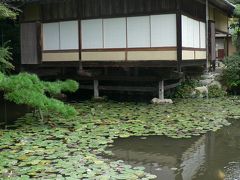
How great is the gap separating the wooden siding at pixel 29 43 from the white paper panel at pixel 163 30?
6.43 meters

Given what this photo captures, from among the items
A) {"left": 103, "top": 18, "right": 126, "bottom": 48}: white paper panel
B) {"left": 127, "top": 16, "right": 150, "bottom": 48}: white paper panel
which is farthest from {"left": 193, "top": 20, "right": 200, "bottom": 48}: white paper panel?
{"left": 103, "top": 18, "right": 126, "bottom": 48}: white paper panel

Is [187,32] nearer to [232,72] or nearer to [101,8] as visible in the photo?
[101,8]

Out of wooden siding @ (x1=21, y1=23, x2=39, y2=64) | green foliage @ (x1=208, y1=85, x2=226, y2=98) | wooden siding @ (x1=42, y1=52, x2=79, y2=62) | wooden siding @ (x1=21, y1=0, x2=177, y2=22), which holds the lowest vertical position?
green foliage @ (x1=208, y1=85, x2=226, y2=98)

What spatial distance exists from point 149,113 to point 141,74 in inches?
205

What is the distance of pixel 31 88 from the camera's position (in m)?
11.8

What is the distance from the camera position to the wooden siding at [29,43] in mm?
19609

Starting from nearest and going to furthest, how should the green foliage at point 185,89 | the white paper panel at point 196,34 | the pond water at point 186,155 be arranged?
the pond water at point 186,155, the white paper panel at point 196,34, the green foliage at point 185,89

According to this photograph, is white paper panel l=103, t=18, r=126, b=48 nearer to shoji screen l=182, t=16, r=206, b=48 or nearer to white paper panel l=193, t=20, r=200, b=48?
shoji screen l=182, t=16, r=206, b=48

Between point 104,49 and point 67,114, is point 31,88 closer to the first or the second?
point 67,114

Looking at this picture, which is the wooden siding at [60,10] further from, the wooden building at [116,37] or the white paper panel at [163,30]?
the white paper panel at [163,30]

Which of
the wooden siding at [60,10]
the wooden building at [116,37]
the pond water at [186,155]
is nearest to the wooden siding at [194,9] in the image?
the wooden building at [116,37]

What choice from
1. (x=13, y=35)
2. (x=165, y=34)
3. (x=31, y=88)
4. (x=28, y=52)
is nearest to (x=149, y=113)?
(x=165, y=34)

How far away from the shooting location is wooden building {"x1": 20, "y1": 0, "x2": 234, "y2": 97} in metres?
16.3

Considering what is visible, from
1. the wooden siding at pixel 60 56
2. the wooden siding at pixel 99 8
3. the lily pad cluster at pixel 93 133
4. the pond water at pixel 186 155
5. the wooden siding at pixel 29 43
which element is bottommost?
the pond water at pixel 186 155
